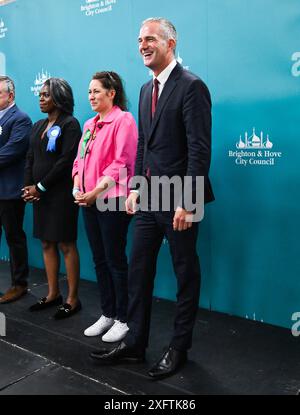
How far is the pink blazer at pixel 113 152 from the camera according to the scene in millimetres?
2410

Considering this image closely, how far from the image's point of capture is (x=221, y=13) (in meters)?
2.61

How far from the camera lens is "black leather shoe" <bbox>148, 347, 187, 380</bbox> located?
212 cm

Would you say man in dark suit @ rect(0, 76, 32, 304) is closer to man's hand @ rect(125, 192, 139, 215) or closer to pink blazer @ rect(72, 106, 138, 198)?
pink blazer @ rect(72, 106, 138, 198)

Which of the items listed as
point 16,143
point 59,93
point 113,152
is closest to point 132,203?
point 113,152

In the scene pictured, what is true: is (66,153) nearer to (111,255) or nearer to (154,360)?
(111,255)

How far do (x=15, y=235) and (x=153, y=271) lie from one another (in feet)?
4.79

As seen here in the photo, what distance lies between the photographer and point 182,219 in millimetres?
1969

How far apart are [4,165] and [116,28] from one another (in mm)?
1254

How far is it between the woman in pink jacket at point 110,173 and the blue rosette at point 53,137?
0.77 ft

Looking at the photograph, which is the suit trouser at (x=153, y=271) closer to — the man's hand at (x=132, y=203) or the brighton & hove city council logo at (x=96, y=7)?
the man's hand at (x=132, y=203)

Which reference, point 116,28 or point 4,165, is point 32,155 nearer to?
point 4,165

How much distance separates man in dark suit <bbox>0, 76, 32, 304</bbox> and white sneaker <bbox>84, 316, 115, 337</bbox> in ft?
2.87

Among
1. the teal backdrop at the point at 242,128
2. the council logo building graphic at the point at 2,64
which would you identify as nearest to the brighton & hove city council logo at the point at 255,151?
the teal backdrop at the point at 242,128

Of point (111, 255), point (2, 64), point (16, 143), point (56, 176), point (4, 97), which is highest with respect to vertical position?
point (2, 64)
